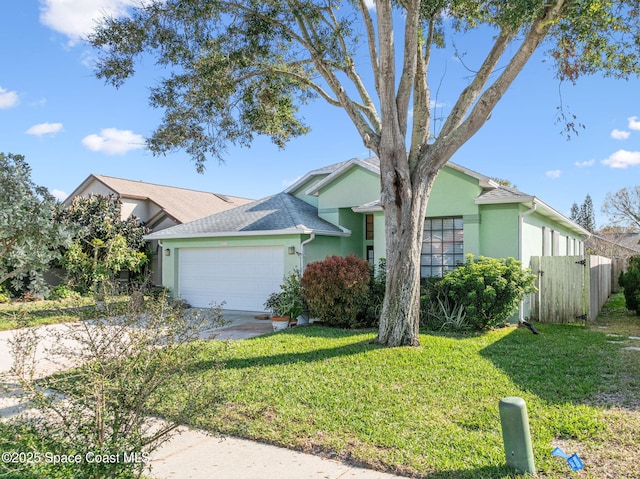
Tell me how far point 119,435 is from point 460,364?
6023 millimetres

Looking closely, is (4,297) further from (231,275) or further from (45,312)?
(231,275)

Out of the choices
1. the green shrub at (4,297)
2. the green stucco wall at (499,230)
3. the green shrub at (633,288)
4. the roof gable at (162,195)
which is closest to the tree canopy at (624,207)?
the green shrub at (633,288)

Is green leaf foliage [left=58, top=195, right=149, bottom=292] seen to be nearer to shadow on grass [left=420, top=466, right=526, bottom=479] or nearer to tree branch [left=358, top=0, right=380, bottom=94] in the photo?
tree branch [left=358, top=0, right=380, bottom=94]

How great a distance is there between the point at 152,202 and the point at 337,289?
52.4ft

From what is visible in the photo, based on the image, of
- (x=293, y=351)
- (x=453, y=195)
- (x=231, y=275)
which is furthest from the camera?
(x=231, y=275)

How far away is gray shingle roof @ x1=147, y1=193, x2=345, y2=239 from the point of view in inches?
593

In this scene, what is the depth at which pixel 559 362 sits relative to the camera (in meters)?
8.03

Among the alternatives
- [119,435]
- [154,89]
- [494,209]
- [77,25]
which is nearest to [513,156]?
[494,209]

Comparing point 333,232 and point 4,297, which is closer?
point 333,232

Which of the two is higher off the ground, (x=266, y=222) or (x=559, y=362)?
(x=266, y=222)

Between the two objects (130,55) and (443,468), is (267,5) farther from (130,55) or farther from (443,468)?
(443,468)

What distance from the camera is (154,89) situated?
35.9 ft

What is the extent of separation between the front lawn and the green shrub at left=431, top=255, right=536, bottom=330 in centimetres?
155

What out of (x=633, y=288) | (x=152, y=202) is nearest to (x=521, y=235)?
(x=633, y=288)
